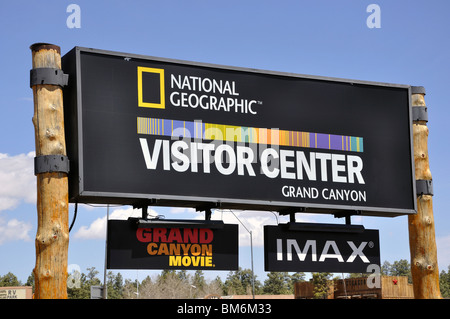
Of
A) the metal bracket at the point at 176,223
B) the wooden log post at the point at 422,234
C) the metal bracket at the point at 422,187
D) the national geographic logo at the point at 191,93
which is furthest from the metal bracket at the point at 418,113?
the metal bracket at the point at 176,223

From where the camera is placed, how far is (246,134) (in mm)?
11188

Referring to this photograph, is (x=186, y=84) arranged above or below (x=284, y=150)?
above

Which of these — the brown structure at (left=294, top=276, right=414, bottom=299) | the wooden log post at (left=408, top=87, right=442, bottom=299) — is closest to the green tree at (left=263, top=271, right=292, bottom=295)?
the brown structure at (left=294, top=276, right=414, bottom=299)

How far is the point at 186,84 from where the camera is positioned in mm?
10938

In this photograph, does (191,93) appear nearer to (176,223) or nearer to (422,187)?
(176,223)

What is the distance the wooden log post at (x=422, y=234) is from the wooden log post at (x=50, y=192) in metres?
6.38

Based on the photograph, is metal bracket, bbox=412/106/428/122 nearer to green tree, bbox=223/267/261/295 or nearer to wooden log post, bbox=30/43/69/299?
wooden log post, bbox=30/43/69/299

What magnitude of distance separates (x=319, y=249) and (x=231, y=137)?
2509mm

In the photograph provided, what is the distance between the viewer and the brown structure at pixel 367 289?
41.6 m

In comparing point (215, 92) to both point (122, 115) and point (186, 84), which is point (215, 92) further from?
point (122, 115)

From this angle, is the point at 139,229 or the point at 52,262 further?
the point at 139,229

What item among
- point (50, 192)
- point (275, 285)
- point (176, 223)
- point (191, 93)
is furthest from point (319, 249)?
point (275, 285)
